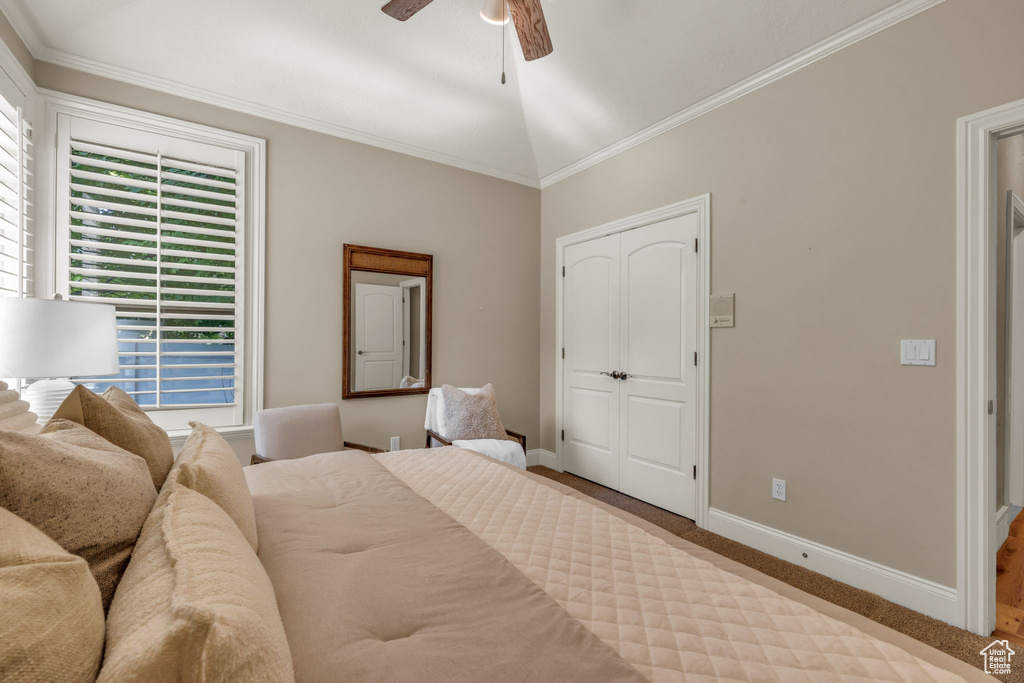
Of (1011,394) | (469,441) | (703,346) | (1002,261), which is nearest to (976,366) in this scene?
(1002,261)

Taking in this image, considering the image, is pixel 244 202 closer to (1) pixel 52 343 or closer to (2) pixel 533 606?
(1) pixel 52 343

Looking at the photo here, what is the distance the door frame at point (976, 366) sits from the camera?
6.29 feet

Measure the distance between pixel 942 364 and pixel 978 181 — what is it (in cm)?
78

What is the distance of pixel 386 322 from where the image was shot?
11.4 feet

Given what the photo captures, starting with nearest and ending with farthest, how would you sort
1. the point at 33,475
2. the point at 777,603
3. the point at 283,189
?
the point at 33,475, the point at 777,603, the point at 283,189

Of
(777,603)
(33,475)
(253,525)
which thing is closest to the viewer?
(33,475)

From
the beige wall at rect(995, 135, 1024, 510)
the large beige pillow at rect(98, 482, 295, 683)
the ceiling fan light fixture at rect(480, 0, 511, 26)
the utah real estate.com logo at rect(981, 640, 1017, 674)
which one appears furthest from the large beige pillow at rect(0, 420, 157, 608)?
the beige wall at rect(995, 135, 1024, 510)

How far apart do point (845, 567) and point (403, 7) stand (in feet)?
11.1

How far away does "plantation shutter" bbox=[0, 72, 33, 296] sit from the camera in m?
2.00

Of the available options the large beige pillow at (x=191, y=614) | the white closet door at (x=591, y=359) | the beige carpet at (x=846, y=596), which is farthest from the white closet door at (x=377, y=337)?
the large beige pillow at (x=191, y=614)

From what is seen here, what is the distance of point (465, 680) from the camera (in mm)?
730

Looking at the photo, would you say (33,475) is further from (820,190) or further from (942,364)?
(820,190)

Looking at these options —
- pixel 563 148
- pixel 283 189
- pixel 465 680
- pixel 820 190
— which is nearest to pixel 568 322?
pixel 563 148

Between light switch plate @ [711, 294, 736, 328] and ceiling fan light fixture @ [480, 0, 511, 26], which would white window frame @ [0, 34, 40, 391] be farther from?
light switch plate @ [711, 294, 736, 328]
